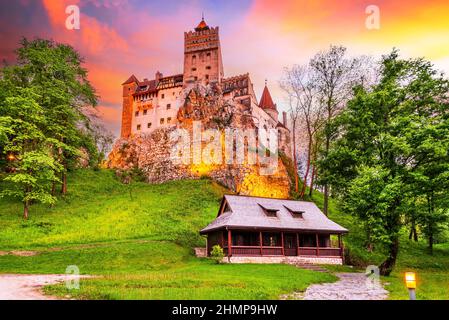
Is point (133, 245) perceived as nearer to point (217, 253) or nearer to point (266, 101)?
point (217, 253)

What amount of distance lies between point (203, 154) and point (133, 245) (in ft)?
116

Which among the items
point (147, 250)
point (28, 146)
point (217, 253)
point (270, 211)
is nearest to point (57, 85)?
point (28, 146)

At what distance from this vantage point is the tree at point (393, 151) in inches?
821

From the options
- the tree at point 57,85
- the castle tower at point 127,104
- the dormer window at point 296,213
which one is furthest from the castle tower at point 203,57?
the dormer window at point 296,213

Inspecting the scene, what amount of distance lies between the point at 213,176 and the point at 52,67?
30.4 metres

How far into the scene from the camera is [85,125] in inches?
1774

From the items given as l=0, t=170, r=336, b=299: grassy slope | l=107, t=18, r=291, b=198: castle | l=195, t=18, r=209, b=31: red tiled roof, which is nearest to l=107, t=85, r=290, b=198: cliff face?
l=107, t=18, r=291, b=198: castle

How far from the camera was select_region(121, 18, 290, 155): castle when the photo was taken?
81000 millimetres

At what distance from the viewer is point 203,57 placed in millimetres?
85625

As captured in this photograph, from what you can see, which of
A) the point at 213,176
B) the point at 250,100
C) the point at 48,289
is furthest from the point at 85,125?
the point at 250,100

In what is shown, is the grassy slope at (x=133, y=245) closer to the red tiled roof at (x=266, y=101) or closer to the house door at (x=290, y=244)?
the house door at (x=290, y=244)

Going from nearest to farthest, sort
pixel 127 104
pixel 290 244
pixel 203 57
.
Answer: pixel 290 244, pixel 203 57, pixel 127 104

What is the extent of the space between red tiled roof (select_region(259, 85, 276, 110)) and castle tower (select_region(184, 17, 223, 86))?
16.0 meters
